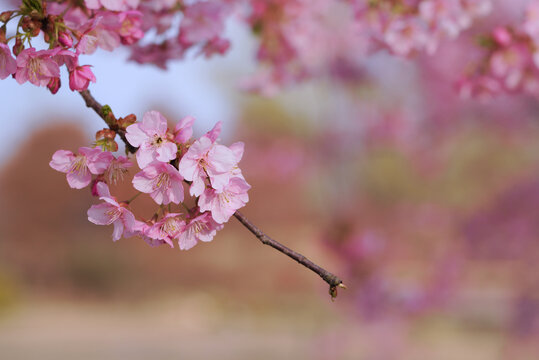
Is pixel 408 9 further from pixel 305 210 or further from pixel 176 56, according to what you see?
pixel 305 210

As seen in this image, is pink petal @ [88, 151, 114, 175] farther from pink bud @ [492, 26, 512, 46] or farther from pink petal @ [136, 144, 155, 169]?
pink bud @ [492, 26, 512, 46]

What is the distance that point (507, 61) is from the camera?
2127 mm

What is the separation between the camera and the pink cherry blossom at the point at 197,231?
1.08 metres

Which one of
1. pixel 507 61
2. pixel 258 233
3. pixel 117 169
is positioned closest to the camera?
pixel 258 233

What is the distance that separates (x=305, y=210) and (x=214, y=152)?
12212mm

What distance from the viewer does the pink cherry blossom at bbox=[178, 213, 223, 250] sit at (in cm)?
108

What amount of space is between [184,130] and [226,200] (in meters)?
0.14

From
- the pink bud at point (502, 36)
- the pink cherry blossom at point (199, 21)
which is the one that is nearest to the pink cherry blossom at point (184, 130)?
the pink cherry blossom at point (199, 21)

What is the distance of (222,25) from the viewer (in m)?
2.07

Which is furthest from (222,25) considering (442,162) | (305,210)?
(305,210)

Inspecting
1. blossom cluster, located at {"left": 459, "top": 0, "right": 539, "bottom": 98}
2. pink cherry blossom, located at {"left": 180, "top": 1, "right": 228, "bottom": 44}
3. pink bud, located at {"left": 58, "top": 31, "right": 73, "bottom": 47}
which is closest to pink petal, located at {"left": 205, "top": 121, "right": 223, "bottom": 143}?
pink bud, located at {"left": 58, "top": 31, "right": 73, "bottom": 47}

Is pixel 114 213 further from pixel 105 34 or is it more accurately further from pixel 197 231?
pixel 105 34

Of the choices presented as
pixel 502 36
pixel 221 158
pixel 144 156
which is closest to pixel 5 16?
pixel 144 156

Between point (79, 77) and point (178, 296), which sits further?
point (178, 296)
